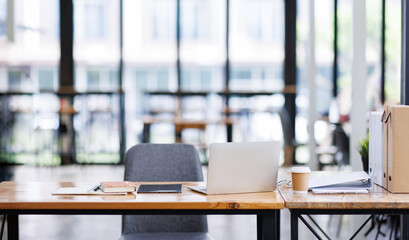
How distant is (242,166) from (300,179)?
0.76 ft

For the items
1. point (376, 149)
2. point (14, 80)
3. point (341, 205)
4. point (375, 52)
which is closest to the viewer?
point (341, 205)

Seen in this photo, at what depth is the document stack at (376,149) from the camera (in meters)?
2.41

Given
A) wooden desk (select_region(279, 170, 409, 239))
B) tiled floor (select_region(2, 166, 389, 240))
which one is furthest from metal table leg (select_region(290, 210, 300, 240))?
tiled floor (select_region(2, 166, 389, 240))

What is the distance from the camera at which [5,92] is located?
8.52 metres

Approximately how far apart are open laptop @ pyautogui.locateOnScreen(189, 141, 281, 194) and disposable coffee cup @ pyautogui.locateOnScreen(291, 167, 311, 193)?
75 mm

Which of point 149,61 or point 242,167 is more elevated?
point 149,61

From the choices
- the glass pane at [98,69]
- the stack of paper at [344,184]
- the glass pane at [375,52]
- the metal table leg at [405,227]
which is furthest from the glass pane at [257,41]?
the stack of paper at [344,184]

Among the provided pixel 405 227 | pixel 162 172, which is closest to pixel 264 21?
pixel 405 227

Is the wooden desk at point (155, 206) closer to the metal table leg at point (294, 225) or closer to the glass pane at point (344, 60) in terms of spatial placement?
the metal table leg at point (294, 225)

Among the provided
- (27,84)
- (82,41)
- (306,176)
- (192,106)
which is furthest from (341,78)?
(306,176)

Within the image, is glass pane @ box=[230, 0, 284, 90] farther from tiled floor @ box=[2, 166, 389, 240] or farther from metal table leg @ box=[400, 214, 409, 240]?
metal table leg @ box=[400, 214, 409, 240]

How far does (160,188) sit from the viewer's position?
2379 mm

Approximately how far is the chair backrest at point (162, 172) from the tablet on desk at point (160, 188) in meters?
0.38

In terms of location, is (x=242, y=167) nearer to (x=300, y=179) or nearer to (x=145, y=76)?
(x=300, y=179)
